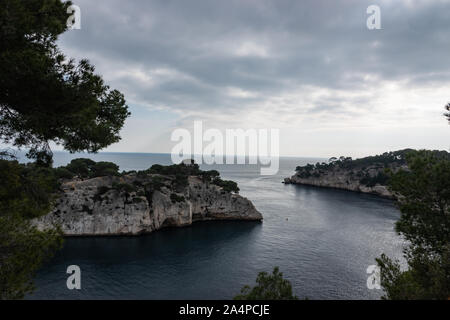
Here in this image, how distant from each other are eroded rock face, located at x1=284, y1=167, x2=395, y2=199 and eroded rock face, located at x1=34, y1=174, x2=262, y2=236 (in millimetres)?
85577

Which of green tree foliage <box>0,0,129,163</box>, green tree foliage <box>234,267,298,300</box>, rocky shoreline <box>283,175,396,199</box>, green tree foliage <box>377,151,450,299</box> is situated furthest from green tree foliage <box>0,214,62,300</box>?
rocky shoreline <box>283,175,396,199</box>

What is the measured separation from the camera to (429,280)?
39.9 ft

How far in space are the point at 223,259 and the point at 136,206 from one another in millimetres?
25385

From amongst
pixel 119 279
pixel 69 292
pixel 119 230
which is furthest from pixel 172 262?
pixel 119 230

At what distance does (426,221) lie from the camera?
12.4 meters

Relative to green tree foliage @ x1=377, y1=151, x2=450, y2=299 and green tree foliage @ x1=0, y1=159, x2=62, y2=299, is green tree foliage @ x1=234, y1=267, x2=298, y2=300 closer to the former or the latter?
green tree foliage @ x1=377, y1=151, x2=450, y2=299

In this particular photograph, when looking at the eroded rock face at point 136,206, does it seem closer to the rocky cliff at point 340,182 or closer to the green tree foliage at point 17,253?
the green tree foliage at point 17,253

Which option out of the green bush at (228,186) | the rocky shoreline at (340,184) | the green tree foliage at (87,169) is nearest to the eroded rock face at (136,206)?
the green bush at (228,186)

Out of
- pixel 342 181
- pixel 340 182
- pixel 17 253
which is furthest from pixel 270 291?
pixel 340 182

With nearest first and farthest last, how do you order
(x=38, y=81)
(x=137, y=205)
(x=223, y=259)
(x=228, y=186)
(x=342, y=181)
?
(x=38, y=81), (x=223, y=259), (x=137, y=205), (x=228, y=186), (x=342, y=181)

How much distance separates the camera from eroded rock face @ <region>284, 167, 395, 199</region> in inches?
4699

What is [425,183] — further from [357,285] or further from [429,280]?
[357,285]

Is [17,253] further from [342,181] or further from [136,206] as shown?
[342,181]

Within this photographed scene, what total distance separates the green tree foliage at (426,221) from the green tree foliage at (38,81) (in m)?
17.5
